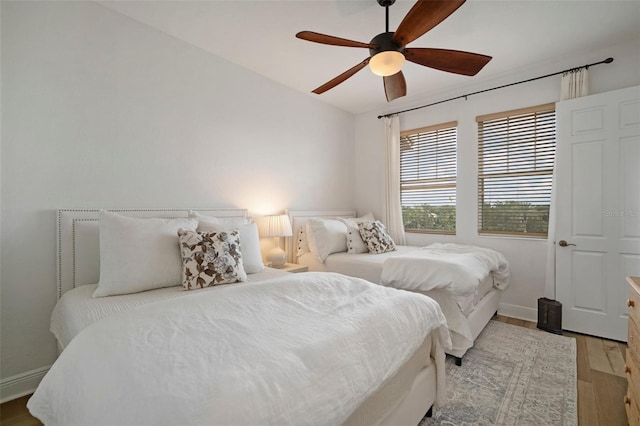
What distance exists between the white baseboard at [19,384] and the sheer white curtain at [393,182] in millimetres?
3679

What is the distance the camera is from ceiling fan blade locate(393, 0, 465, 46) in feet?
4.87

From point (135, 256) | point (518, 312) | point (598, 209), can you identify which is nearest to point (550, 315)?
point (518, 312)

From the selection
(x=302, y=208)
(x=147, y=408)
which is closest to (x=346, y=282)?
(x=147, y=408)

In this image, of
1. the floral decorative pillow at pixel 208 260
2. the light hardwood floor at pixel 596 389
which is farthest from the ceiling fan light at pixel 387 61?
the light hardwood floor at pixel 596 389

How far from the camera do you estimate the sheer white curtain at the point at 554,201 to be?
Answer: 281 centimetres

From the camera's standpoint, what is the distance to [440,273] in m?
2.26

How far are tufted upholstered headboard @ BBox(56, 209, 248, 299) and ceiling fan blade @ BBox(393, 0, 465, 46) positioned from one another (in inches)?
94.6

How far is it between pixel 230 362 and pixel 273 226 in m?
2.23

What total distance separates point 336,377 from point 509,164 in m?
3.34

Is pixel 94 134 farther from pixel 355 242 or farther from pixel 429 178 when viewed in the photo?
pixel 429 178

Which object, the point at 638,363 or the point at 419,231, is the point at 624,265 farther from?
the point at 419,231

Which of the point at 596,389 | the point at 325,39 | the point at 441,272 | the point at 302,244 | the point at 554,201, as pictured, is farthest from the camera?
the point at 302,244

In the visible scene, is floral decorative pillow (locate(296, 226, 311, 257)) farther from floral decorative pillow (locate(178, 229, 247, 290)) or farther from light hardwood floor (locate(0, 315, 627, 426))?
light hardwood floor (locate(0, 315, 627, 426))

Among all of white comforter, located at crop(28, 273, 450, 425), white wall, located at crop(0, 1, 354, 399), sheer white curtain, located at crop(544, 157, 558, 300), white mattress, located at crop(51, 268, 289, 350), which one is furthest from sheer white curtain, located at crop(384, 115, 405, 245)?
white mattress, located at crop(51, 268, 289, 350)
